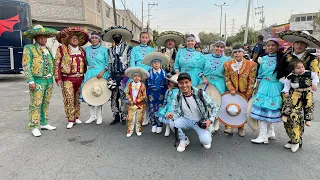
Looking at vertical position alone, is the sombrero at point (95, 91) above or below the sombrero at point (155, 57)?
below

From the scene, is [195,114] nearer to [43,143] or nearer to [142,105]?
[142,105]

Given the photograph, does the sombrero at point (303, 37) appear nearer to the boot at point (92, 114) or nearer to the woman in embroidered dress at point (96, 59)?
the woman in embroidered dress at point (96, 59)

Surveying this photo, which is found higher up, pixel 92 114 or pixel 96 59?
pixel 96 59

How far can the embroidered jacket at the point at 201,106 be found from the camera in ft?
12.2

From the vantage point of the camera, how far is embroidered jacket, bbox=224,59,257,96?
429cm

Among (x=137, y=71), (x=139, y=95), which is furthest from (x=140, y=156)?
(x=137, y=71)

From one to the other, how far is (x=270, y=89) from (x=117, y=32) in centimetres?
297

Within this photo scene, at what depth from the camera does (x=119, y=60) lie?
4.96 meters

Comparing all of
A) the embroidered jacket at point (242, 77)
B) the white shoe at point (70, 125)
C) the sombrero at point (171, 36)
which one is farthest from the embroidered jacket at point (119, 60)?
the embroidered jacket at point (242, 77)

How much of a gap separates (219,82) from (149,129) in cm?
156

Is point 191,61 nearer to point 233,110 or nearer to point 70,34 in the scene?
point 233,110

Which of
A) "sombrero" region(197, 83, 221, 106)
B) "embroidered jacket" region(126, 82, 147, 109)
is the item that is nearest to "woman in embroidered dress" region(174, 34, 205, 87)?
"sombrero" region(197, 83, 221, 106)

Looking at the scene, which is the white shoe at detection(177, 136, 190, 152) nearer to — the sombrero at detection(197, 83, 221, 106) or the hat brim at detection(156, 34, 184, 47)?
the sombrero at detection(197, 83, 221, 106)

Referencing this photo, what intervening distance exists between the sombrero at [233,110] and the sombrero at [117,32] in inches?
87.0
